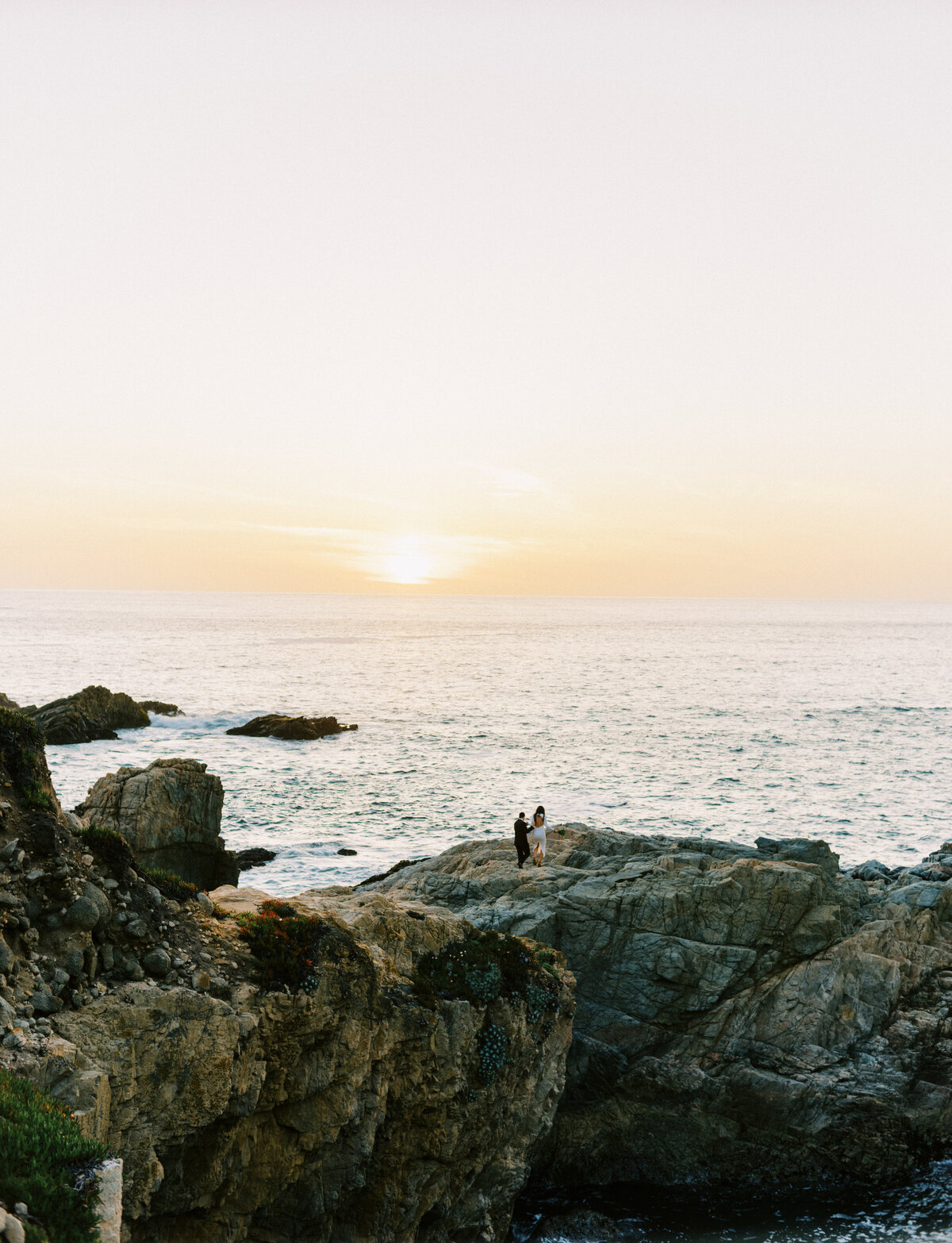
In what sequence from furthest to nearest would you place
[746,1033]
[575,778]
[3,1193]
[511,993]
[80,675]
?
[80,675] < [575,778] < [746,1033] < [511,993] < [3,1193]

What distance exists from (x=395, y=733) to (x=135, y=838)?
193 ft

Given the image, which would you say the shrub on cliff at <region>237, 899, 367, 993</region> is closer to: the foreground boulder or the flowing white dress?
the flowing white dress

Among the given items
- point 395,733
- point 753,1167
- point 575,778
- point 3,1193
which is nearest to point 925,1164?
point 753,1167

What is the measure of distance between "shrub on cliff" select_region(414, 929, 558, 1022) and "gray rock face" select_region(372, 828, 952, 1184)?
21.1 ft

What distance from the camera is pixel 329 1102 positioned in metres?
16.4

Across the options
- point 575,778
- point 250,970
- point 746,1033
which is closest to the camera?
point 250,970

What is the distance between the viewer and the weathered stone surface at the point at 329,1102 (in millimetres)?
13617

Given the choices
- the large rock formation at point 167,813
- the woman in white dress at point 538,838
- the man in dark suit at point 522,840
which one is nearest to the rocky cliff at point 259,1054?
the man in dark suit at point 522,840

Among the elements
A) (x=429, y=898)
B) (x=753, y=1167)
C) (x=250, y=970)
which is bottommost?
(x=753, y=1167)

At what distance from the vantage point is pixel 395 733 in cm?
9350

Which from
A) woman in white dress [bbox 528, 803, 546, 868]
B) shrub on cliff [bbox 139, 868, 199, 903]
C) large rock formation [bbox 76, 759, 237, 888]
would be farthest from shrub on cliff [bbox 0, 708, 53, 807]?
large rock formation [bbox 76, 759, 237, 888]

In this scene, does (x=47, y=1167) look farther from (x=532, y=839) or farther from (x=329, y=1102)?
(x=532, y=839)

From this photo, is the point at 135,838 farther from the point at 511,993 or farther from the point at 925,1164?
the point at 925,1164

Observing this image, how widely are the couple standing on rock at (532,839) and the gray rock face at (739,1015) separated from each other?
53.6 inches
